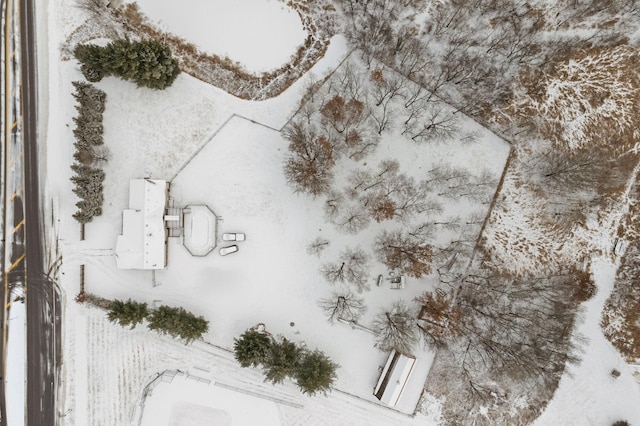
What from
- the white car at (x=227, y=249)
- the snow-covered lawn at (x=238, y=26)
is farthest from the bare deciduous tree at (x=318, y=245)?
the snow-covered lawn at (x=238, y=26)

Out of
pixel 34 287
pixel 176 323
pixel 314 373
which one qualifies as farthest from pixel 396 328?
pixel 34 287

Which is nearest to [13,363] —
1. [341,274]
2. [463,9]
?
[341,274]

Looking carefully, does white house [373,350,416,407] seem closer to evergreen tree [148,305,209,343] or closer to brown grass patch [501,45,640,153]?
evergreen tree [148,305,209,343]

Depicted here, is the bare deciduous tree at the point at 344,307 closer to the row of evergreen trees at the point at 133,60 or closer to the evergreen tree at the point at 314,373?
the evergreen tree at the point at 314,373

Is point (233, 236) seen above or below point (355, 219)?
below

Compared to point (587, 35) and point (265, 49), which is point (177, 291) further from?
point (587, 35)

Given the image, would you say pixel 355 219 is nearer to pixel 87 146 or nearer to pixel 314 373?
pixel 314 373
